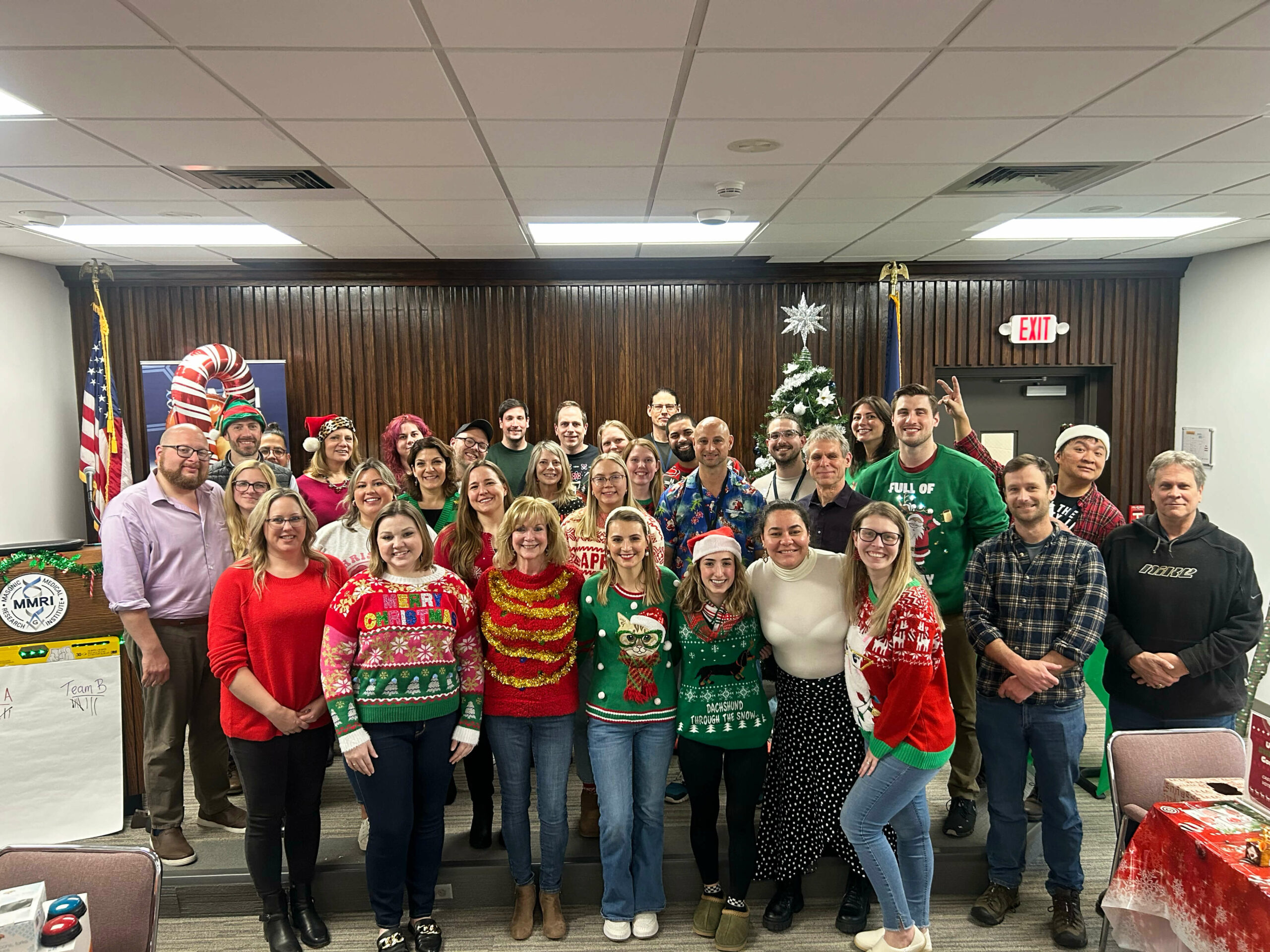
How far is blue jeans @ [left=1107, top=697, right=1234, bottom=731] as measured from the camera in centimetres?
299

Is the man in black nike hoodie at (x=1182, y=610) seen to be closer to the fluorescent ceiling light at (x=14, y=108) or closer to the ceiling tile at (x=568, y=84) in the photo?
the ceiling tile at (x=568, y=84)

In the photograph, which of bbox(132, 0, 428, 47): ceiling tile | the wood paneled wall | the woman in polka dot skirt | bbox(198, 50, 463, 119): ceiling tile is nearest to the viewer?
bbox(132, 0, 428, 47): ceiling tile

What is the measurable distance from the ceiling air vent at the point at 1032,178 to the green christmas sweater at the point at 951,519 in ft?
5.57

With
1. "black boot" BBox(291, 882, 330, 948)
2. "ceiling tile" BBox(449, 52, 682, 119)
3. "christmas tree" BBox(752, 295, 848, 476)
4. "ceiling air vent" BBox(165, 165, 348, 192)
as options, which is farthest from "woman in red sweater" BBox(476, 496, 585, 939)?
"christmas tree" BBox(752, 295, 848, 476)

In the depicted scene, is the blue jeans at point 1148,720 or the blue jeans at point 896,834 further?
the blue jeans at point 1148,720

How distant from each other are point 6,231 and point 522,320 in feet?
12.0

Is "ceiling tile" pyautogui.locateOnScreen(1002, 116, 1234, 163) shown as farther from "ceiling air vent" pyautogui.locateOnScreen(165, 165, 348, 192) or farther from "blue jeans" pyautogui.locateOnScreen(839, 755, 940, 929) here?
"ceiling air vent" pyautogui.locateOnScreen(165, 165, 348, 192)

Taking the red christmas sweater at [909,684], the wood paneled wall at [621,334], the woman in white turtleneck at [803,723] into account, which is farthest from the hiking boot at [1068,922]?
the wood paneled wall at [621,334]

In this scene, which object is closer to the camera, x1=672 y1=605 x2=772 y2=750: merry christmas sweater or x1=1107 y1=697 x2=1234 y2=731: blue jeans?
x1=672 y1=605 x2=772 y2=750: merry christmas sweater

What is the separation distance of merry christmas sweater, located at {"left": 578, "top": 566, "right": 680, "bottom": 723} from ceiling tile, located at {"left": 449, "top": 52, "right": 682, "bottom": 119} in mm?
1801

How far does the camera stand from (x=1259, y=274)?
625 centimetres

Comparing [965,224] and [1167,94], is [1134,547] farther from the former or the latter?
[965,224]

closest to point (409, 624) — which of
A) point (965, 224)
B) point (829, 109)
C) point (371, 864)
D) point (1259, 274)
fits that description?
point (371, 864)

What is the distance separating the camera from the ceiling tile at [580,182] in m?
3.96
